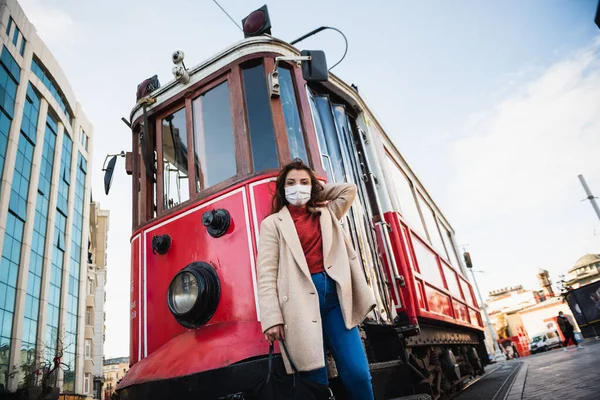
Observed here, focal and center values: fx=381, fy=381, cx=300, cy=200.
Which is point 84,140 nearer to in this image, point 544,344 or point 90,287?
point 90,287

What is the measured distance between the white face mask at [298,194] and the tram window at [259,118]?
74cm

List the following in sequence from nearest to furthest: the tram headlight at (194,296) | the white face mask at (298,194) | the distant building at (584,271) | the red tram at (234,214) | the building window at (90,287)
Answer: the white face mask at (298,194) < the red tram at (234,214) < the tram headlight at (194,296) < the building window at (90,287) < the distant building at (584,271)

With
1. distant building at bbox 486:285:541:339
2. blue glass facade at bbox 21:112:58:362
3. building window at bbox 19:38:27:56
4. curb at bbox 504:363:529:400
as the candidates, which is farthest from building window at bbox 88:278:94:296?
distant building at bbox 486:285:541:339

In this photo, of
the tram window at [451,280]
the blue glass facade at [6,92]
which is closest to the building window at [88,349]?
the blue glass facade at [6,92]

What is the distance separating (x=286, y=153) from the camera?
2850 millimetres

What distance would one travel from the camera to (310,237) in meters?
2.02

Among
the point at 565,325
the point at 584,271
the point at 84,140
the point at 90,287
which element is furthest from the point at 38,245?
the point at 584,271

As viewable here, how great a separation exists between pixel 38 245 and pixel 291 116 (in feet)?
82.2

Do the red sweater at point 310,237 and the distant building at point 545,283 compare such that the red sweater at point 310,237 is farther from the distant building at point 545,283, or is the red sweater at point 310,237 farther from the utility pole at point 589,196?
the distant building at point 545,283

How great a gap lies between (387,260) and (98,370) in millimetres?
38010

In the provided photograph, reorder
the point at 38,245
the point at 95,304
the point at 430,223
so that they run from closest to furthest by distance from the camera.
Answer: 1. the point at 430,223
2. the point at 38,245
3. the point at 95,304

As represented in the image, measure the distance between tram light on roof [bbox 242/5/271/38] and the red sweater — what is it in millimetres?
2047

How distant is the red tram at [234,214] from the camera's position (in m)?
2.28

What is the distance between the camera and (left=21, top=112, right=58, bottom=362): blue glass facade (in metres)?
20.6
